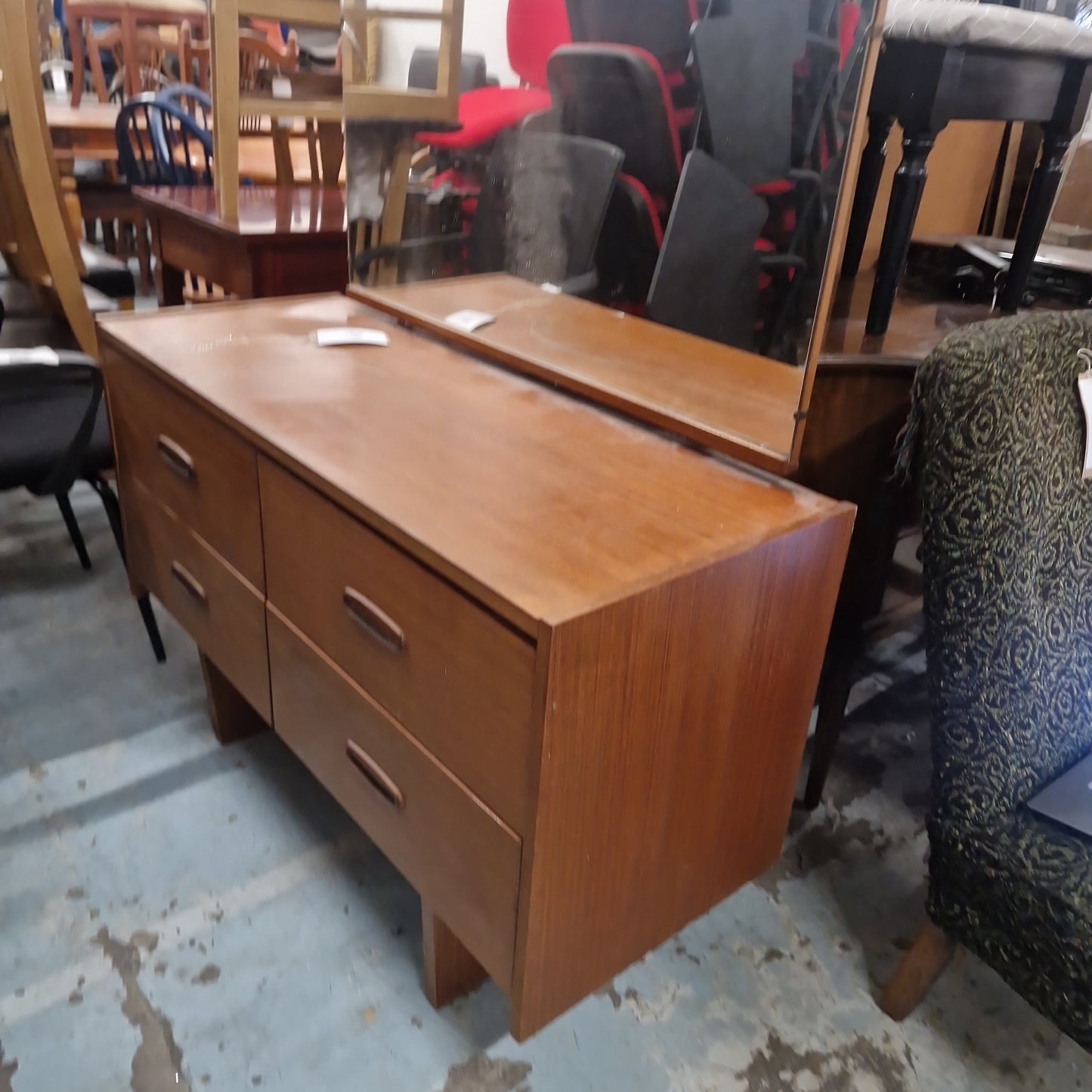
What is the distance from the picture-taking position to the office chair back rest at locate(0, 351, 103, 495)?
146cm

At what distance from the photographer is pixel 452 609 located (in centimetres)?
80

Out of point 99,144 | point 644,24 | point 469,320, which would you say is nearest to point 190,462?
point 469,320

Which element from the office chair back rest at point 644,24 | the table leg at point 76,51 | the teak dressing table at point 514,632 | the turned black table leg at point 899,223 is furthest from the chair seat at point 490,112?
the table leg at point 76,51

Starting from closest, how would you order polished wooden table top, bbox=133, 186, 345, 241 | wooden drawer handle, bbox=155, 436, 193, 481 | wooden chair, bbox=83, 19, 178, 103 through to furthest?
wooden drawer handle, bbox=155, 436, 193, 481 → polished wooden table top, bbox=133, 186, 345, 241 → wooden chair, bbox=83, 19, 178, 103

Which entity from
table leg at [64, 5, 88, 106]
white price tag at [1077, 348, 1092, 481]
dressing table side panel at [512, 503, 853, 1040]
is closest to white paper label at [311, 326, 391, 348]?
dressing table side panel at [512, 503, 853, 1040]

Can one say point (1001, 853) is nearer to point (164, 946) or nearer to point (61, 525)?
point (164, 946)

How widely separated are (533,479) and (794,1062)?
765 millimetres

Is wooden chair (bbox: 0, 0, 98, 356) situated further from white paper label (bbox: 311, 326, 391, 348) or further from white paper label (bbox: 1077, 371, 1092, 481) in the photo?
white paper label (bbox: 1077, 371, 1092, 481)

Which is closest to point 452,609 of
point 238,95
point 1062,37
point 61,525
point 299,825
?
point 299,825

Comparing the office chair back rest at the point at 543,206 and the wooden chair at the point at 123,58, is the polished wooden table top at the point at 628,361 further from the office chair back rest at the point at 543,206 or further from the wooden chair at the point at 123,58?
the wooden chair at the point at 123,58

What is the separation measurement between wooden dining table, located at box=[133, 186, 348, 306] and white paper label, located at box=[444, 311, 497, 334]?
18.9 inches

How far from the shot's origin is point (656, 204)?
3.67ft

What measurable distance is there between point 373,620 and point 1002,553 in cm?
65

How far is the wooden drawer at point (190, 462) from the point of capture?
110 cm
